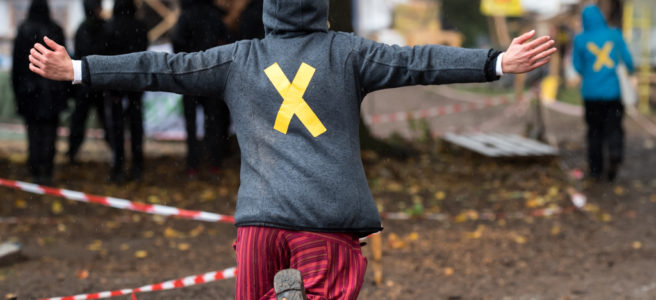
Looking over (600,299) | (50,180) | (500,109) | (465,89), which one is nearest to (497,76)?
(600,299)

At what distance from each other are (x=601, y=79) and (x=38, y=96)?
230 inches

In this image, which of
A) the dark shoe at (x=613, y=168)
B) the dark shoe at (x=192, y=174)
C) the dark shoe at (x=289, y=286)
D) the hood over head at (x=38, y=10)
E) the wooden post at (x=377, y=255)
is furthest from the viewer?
the dark shoe at (x=192, y=174)

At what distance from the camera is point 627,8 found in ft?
64.1

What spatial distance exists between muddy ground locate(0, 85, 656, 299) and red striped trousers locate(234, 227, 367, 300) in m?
2.48

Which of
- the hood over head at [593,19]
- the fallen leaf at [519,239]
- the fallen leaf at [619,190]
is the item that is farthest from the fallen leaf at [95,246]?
the hood over head at [593,19]

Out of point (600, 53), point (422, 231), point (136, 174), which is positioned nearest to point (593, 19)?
point (600, 53)

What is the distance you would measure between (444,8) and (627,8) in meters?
17.3

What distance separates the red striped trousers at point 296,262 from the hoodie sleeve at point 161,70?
0.56 metres

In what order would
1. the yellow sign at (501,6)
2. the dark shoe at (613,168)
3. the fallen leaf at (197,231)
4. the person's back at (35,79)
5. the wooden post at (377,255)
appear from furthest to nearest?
1. the yellow sign at (501,6)
2. the dark shoe at (613,168)
3. the fallen leaf at (197,231)
4. the person's back at (35,79)
5. the wooden post at (377,255)

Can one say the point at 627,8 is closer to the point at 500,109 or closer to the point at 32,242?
the point at 500,109

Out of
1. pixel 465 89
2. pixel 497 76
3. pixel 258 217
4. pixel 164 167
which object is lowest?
Result: pixel 465 89

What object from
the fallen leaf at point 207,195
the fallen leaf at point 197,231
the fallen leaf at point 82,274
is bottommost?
the fallen leaf at point 207,195

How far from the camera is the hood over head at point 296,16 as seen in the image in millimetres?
2922

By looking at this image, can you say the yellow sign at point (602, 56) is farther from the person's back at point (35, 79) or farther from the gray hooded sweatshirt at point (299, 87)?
the gray hooded sweatshirt at point (299, 87)
